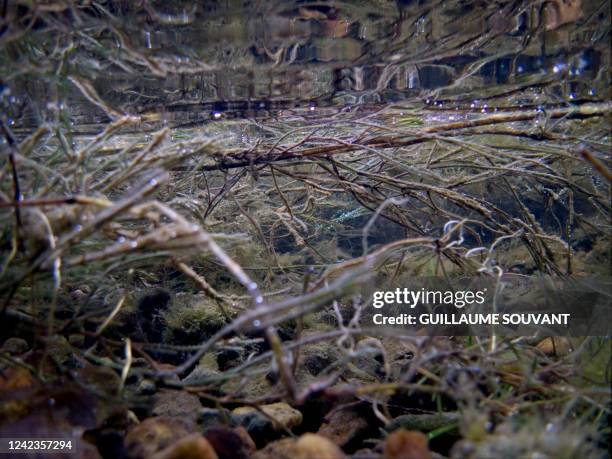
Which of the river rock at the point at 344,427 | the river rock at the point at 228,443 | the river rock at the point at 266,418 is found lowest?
the river rock at the point at 344,427

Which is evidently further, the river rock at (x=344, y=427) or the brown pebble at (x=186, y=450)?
the river rock at (x=344, y=427)

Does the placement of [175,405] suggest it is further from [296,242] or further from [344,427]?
[296,242]

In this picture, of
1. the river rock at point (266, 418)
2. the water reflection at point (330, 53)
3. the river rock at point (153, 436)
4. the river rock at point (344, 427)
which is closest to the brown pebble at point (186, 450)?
the river rock at point (153, 436)

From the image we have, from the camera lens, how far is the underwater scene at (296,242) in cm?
216

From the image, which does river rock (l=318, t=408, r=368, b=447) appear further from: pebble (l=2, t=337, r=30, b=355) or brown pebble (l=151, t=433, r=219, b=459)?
pebble (l=2, t=337, r=30, b=355)

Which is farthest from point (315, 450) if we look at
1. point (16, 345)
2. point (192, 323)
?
point (192, 323)

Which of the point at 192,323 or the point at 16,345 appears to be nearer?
the point at 16,345

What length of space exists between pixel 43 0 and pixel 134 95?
7.76ft

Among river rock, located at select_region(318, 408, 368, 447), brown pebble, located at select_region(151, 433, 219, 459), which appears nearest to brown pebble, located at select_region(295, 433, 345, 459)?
brown pebble, located at select_region(151, 433, 219, 459)

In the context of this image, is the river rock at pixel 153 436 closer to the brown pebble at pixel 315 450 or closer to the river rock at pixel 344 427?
the brown pebble at pixel 315 450

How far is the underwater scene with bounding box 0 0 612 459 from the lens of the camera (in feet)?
7.08

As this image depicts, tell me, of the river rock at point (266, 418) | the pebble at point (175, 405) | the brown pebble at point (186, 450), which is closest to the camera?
the brown pebble at point (186, 450)

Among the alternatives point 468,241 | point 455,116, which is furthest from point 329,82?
point 468,241

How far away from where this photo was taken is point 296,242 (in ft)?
18.1
